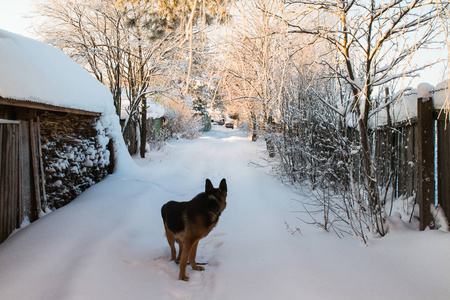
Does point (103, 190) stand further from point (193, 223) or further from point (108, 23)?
point (108, 23)

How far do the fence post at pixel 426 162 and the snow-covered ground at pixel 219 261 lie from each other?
256 mm

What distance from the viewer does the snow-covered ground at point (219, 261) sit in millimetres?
2639

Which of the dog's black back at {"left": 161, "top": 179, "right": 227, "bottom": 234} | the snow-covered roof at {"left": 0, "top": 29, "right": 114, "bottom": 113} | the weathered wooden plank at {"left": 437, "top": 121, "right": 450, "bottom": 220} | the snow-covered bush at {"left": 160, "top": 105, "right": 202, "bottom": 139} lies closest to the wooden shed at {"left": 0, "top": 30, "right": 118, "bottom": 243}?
the snow-covered roof at {"left": 0, "top": 29, "right": 114, "bottom": 113}

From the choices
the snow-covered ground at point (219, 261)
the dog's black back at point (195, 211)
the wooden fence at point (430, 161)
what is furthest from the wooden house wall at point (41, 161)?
the wooden fence at point (430, 161)

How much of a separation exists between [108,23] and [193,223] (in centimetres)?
1142

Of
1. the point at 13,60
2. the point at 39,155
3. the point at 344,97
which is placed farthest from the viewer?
the point at 344,97

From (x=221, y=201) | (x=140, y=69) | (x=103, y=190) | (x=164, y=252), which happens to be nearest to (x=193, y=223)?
(x=221, y=201)

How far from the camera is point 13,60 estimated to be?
13.1 feet

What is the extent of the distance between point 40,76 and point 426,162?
5617 millimetres

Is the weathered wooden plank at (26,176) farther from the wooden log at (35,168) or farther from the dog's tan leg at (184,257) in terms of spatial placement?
the dog's tan leg at (184,257)

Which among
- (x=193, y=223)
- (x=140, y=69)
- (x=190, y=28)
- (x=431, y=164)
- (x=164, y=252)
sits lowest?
(x=164, y=252)

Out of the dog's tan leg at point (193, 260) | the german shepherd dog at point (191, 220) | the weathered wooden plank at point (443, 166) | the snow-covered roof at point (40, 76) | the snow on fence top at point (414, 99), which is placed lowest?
the dog's tan leg at point (193, 260)

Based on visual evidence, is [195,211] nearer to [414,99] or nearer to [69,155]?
[414,99]

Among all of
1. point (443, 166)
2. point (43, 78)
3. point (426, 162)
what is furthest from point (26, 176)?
point (443, 166)
